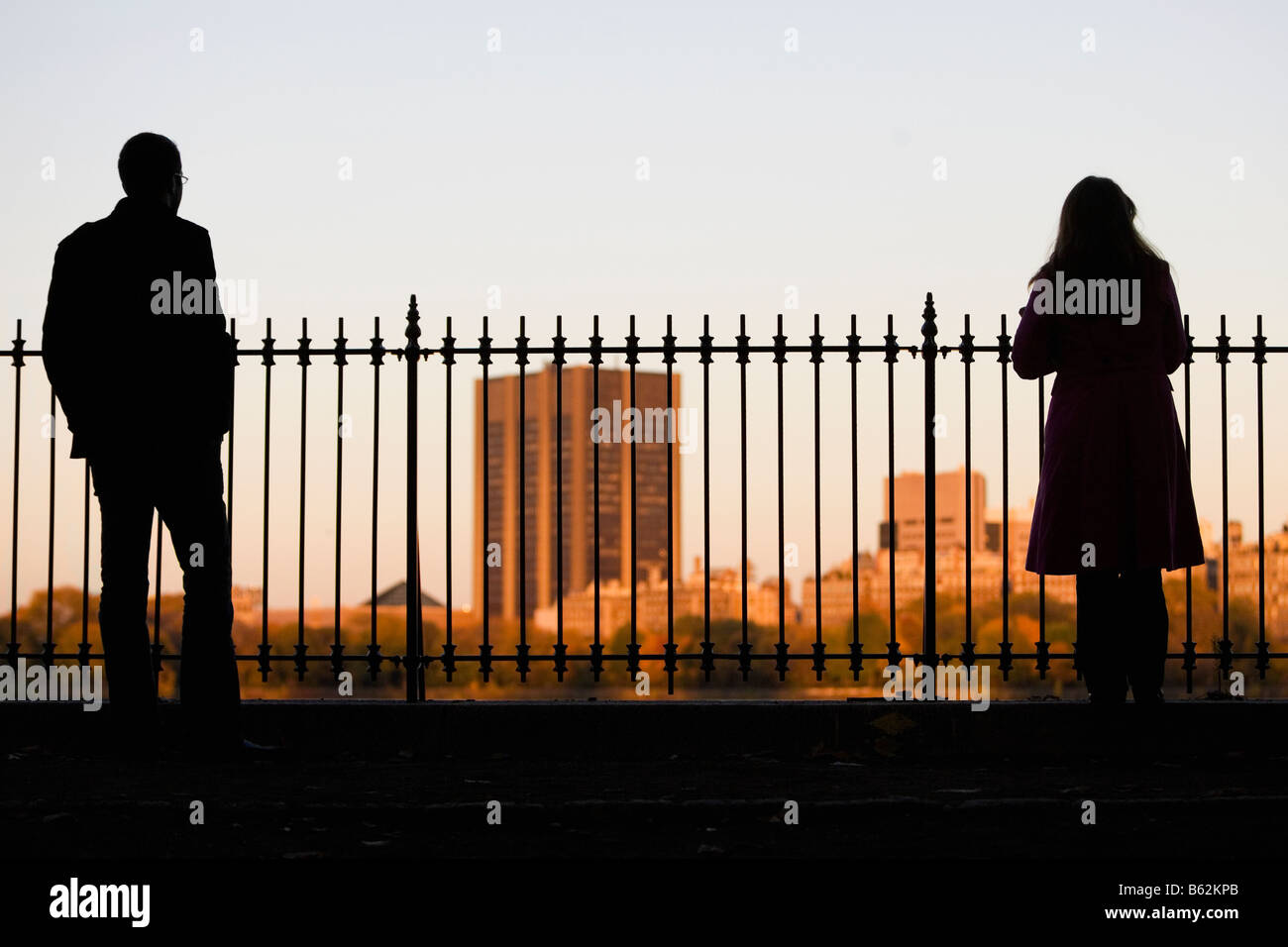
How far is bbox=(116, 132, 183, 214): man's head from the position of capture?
21.5ft

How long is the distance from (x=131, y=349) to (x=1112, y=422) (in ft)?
12.7

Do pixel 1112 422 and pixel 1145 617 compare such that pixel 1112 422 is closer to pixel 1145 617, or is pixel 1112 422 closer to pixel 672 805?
pixel 1145 617

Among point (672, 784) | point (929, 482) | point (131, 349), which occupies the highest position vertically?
point (131, 349)

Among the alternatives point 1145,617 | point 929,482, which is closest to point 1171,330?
point 1145,617

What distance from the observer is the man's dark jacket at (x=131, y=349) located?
21.2ft

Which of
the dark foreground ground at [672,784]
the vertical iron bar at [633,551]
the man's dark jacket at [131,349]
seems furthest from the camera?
the vertical iron bar at [633,551]

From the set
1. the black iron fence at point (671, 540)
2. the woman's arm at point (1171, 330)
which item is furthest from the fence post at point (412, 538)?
the woman's arm at point (1171, 330)

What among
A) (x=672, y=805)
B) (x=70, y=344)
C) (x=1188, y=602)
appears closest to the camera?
(x=672, y=805)

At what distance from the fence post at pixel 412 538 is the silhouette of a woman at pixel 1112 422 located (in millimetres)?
2876

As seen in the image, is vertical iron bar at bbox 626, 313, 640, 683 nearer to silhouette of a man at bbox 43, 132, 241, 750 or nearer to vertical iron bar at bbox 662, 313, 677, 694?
vertical iron bar at bbox 662, 313, 677, 694

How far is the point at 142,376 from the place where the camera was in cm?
651

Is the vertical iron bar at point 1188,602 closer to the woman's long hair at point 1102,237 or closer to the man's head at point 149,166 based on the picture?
the woman's long hair at point 1102,237
